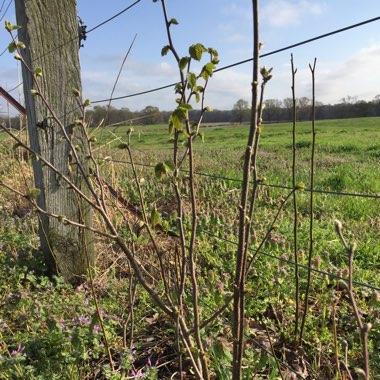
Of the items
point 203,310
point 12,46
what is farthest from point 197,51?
point 203,310

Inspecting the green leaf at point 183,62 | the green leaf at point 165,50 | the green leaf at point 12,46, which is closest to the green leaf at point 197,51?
the green leaf at point 183,62

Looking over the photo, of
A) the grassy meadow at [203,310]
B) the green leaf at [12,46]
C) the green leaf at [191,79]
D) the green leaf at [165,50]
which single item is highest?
the green leaf at [12,46]

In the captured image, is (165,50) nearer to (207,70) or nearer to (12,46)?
(207,70)

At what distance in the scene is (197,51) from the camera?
3.30 feet

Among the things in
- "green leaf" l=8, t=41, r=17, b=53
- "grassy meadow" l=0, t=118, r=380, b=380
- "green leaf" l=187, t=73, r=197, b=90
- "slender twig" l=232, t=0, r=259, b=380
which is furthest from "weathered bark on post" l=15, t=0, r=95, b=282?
"green leaf" l=187, t=73, r=197, b=90

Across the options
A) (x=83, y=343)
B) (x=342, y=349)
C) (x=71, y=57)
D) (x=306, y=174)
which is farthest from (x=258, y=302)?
(x=306, y=174)

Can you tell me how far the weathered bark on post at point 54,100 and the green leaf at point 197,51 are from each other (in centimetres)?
171

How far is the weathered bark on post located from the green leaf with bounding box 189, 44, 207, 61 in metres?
1.71

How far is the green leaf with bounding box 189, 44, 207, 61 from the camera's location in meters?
1.00

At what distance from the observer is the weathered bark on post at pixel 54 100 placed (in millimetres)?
2592

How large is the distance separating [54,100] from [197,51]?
6.32 feet

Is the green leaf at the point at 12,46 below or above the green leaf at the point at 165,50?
above

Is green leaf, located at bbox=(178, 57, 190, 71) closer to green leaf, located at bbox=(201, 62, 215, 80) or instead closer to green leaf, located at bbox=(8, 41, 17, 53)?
green leaf, located at bbox=(201, 62, 215, 80)

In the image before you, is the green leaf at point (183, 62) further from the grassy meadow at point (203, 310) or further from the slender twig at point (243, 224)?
the grassy meadow at point (203, 310)
